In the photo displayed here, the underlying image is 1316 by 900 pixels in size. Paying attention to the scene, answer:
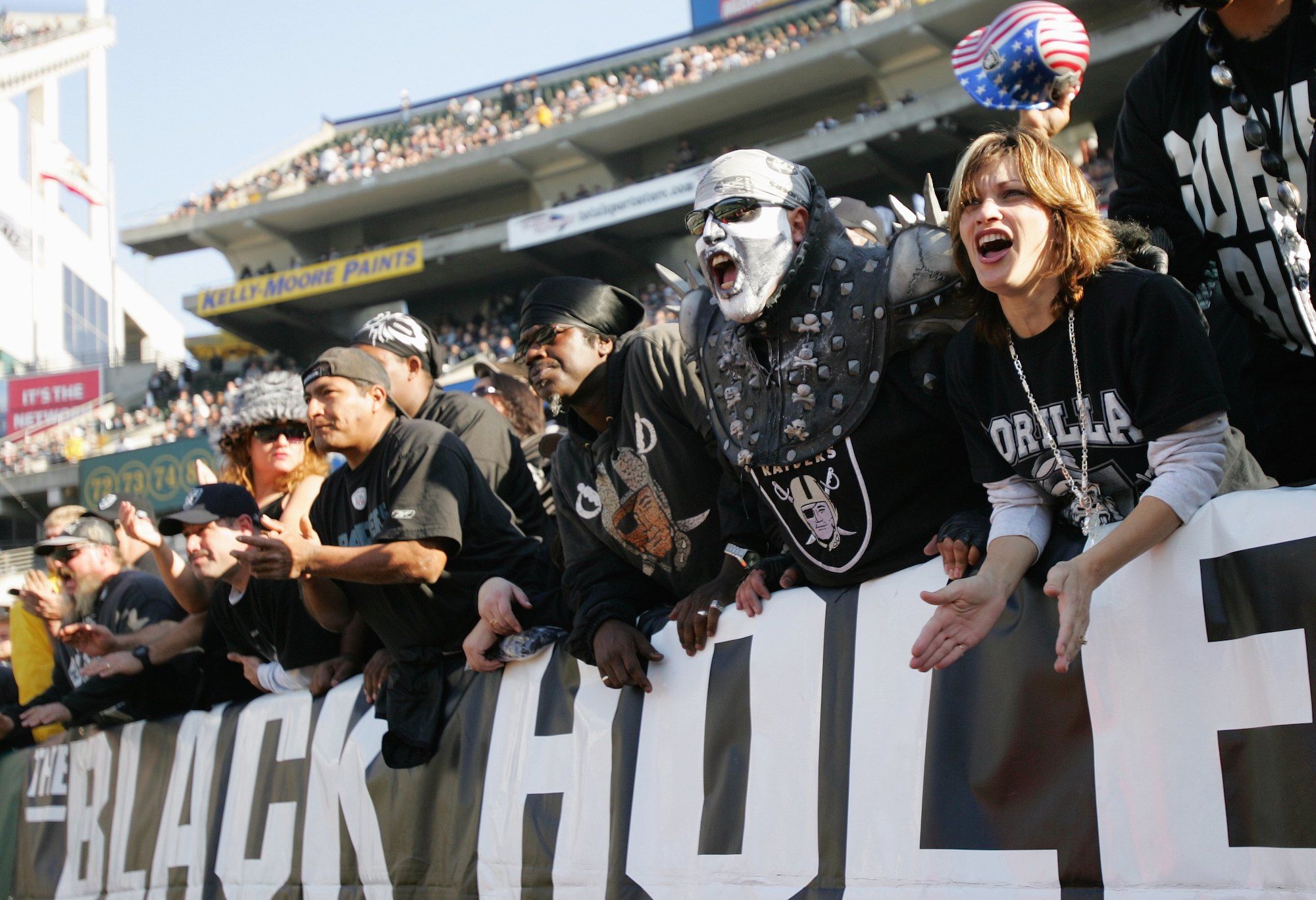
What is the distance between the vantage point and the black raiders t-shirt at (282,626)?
5141 mm

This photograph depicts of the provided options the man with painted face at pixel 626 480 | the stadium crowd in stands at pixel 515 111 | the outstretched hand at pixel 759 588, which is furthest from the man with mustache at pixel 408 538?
the stadium crowd in stands at pixel 515 111

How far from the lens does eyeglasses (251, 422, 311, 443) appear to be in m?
5.52

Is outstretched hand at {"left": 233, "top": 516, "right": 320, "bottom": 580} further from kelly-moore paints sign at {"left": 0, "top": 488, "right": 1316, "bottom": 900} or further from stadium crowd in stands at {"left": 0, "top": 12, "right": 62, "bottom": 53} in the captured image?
stadium crowd in stands at {"left": 0, "top": 12, "right": 62, "bottom": 53}

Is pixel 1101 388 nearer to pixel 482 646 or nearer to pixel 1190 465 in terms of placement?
pixel 1190 465

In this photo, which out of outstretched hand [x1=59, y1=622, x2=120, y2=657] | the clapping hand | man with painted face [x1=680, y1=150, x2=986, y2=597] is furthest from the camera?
outstretched hand [x1=59, y1=622, x2=120, y2=657]

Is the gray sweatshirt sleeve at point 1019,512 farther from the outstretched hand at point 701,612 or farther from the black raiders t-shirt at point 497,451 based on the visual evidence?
the black raiders t-shirt at point 497,451

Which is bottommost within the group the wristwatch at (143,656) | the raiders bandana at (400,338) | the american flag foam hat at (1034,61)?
the wristwatch at (143,656)

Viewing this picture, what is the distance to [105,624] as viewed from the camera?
20.5 feet

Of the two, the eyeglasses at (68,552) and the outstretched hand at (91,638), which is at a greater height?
the eyeglasses at (68,552)

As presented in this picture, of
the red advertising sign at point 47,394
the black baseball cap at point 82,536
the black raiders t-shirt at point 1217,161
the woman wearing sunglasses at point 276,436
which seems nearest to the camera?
the black raiders t-shirt at point 1217,161

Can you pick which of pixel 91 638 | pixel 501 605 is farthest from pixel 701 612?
pixel 91 638

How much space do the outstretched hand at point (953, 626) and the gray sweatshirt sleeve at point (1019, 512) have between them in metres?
0.24

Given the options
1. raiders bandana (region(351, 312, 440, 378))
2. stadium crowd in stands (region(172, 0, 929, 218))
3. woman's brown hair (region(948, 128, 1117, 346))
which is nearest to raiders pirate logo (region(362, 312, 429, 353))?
raiders bandana (region(351, 312, 440, 378))

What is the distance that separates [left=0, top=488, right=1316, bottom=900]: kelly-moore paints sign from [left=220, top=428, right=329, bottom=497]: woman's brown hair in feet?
3.54
